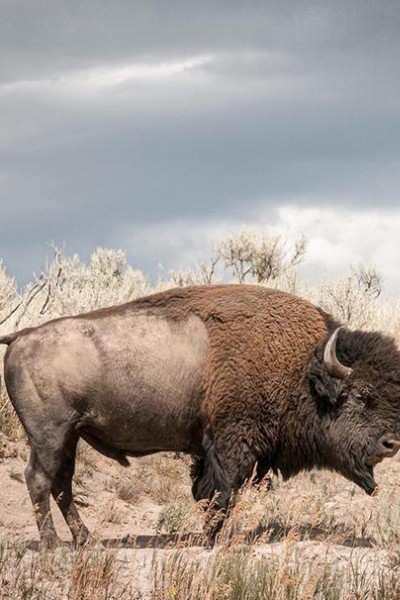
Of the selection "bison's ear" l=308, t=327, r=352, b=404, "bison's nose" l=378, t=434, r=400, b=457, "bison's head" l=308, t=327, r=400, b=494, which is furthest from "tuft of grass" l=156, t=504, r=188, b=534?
"bison's nose" l=378, t=434, r=400, b=457

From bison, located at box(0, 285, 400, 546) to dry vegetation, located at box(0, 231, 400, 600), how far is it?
465 mm

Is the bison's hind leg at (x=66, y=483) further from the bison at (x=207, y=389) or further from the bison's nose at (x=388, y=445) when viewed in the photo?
the bison's nose at (x=388, y=445)

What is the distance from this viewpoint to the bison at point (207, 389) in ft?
29.2

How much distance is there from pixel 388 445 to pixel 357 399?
18.4 inches

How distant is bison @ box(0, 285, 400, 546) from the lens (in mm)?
8891

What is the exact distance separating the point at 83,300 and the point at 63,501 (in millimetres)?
9829

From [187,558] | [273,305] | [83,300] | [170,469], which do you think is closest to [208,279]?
[83,300]

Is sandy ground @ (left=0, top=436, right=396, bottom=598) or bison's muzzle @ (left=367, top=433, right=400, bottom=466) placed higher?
bison's muzzle @ (left=367, top=433, right=400, bottom=466)

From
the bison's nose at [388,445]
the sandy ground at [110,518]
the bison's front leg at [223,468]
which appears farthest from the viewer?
the bison's nose at [388,445]

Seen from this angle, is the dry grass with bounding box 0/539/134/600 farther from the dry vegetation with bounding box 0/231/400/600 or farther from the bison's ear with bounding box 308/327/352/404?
the bison's ear with bounding box 308/327/352/404

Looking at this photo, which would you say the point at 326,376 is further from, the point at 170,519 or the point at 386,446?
the point at 170,519

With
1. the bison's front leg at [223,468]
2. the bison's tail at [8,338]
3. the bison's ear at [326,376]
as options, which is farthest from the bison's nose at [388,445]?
the bison's tail at [8,338]

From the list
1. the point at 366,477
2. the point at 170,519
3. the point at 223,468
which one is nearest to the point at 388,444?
the point at 366,477

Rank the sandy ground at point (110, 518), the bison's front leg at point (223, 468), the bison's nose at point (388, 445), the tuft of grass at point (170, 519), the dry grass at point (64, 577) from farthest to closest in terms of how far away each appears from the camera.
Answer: the tuft of grass at point (170, 519)
the bison's nose at point (388, 445)
the bison's front leg at point (223, 468)
the sandy ground at point (110, 518)
the dry grass at point (64, 577)
